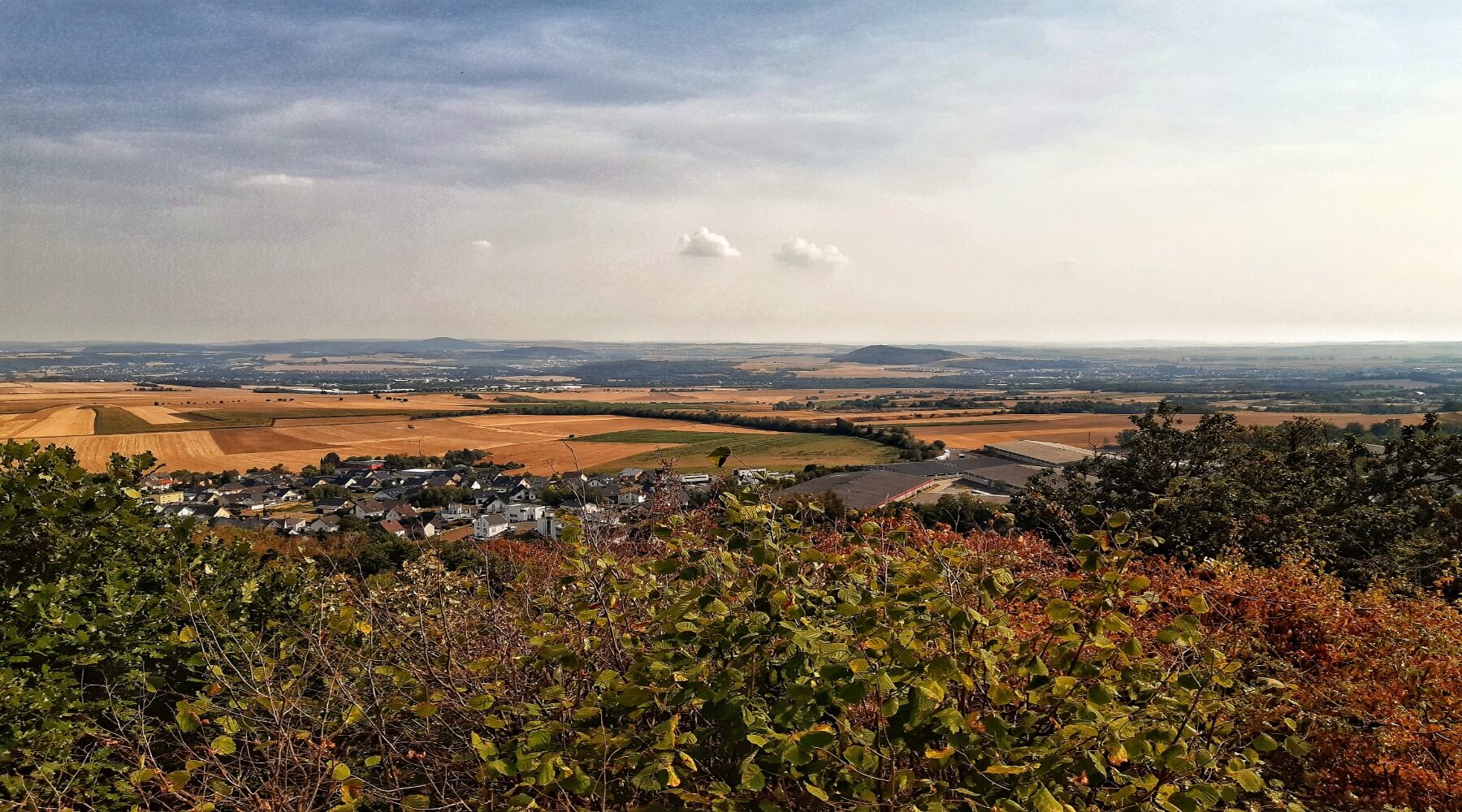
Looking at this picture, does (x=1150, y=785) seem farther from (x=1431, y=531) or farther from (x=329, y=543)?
(x=329, y=543)

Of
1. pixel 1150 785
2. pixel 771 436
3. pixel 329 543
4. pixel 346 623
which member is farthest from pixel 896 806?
pixel 771 436

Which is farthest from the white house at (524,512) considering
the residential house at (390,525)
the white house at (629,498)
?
the white house at (629,498)

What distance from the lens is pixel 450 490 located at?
47.2 metres

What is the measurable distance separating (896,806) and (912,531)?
612 centimetres

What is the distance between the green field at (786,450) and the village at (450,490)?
522 cm

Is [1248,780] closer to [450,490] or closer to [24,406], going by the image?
[450,490]

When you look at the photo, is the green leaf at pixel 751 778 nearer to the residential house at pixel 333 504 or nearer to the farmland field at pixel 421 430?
the farmland field at pixel 421 430

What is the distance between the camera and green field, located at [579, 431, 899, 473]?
53.2 meters

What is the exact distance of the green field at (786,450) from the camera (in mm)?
53156

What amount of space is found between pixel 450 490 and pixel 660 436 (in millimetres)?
27122

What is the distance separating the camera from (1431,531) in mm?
16547

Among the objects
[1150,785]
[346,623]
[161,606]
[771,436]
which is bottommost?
[771,436]

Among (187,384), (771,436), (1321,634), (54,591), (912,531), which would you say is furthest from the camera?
(187,384)

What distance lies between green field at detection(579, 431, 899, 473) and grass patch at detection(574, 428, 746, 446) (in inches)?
3.0
